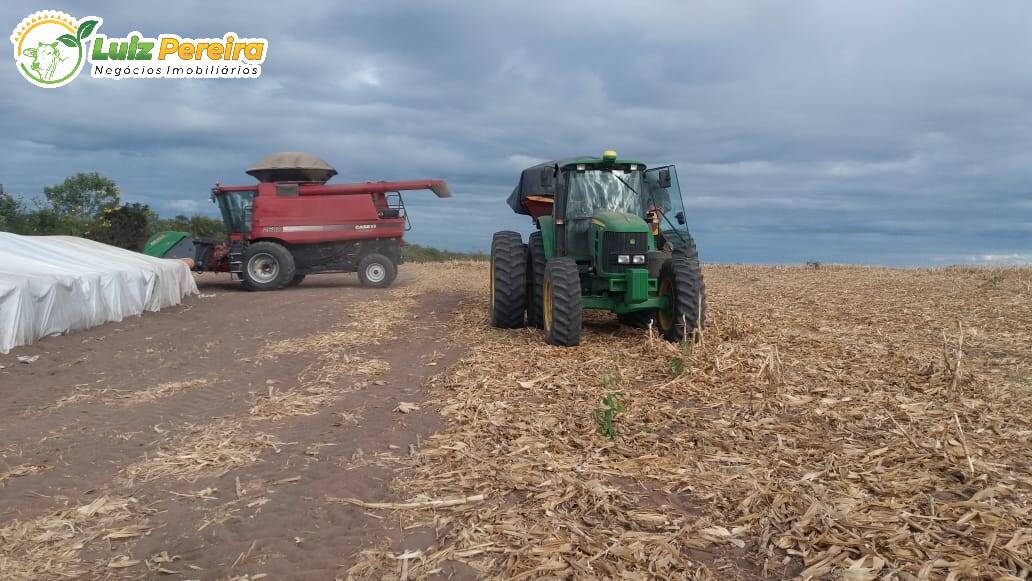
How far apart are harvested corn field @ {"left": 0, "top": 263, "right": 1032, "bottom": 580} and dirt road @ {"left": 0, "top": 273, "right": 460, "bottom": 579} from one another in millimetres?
25

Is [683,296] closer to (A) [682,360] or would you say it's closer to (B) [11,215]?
(A) [682,360]

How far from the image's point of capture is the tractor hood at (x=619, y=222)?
873 cm

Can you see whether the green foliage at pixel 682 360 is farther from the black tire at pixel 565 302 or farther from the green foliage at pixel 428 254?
the green foliage at pixel 428 254

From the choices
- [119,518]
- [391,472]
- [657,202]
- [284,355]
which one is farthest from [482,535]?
[657,202]

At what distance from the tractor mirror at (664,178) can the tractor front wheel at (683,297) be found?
112cm

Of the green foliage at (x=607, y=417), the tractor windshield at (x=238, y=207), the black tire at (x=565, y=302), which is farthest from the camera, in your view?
the tractor windshield at (x=238, y=207)

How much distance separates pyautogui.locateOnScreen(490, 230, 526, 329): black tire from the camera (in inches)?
400

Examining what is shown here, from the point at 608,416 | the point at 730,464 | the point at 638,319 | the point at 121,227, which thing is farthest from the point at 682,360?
the point at 121,227

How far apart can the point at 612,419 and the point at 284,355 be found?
5223 millimetres

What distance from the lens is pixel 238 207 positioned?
1800 cm

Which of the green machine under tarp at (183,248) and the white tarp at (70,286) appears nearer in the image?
the white tarp at (70,286)

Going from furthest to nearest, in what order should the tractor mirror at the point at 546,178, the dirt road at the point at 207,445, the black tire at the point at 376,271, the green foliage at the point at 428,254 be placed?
1. the green foliage at the point at 428,254
2. the black tire at the point at 376,271
3. the tractor mirror at the point at 546,178
4. the dirt road at the point at 207,445

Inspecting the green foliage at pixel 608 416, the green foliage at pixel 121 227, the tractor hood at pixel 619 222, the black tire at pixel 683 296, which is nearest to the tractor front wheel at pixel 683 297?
the black tire at pixel 683 296

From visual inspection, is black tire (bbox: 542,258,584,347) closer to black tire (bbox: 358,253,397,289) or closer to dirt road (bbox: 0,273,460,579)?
dirt road (bbox: 0,273,460,579)
